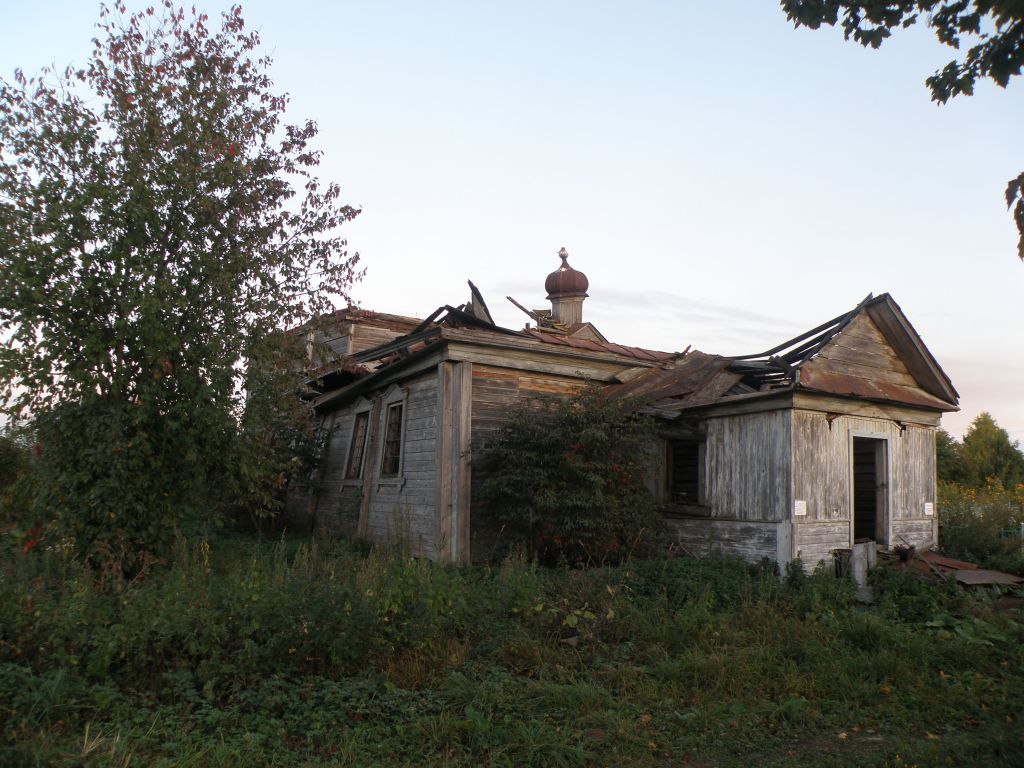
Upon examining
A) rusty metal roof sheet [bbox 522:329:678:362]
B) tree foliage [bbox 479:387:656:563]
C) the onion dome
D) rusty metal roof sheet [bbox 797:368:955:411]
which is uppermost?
the onion dome

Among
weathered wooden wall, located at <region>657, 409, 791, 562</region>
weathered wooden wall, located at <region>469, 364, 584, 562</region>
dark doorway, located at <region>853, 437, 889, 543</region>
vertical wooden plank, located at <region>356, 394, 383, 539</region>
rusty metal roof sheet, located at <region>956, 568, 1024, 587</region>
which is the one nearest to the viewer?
rusty metal roof sheet, located at <region>956, 568, 1024, 587</region>

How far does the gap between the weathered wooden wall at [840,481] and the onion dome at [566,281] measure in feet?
37.7

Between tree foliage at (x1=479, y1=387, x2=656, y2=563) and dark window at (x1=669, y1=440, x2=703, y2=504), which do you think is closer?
tree foliage at (x1=479, y1=387, x2=656, y2=563)

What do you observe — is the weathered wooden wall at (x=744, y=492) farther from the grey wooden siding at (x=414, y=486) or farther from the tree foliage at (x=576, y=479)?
the grey wooden siding at (x=414, y=486)

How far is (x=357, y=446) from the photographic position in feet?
52.3

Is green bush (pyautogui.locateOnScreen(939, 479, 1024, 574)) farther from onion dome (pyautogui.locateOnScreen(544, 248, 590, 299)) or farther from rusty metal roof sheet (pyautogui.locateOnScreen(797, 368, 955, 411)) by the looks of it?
onion dome (pyautogui.locateOnScreen(544, 248, 590, 299))

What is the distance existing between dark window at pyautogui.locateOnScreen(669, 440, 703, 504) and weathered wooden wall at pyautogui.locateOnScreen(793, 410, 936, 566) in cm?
174

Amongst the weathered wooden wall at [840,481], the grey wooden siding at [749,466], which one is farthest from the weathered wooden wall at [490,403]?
the weathered wooden wall at [840,481]

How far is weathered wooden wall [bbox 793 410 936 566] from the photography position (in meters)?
10.5

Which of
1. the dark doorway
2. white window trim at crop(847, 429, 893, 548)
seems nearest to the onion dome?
the dark doorway

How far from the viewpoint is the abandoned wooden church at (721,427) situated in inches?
422

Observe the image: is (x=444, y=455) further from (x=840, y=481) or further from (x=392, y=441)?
(x=840, y=481)

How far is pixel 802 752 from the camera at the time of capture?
220 inches

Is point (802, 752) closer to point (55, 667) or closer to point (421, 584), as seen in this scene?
point (421, 584)
